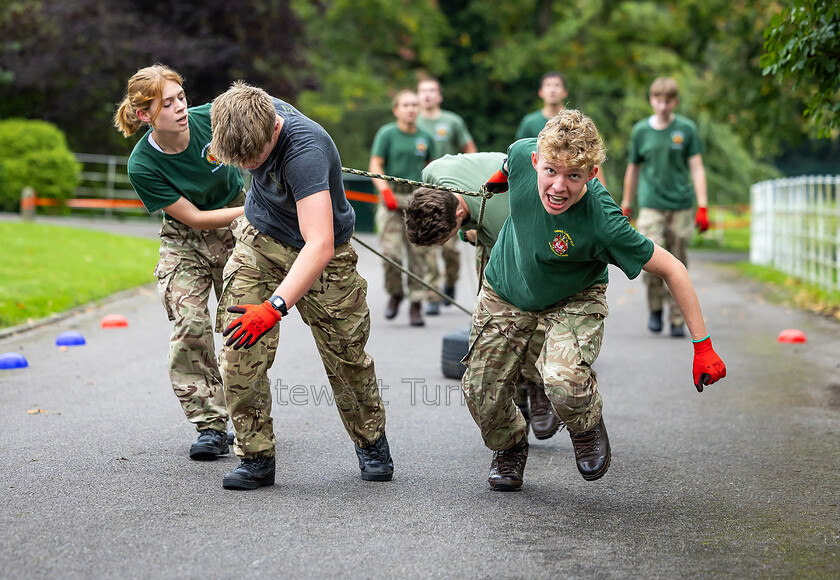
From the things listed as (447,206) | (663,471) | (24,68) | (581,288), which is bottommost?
(663,471)

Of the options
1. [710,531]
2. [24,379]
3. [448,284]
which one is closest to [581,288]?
[710,531]

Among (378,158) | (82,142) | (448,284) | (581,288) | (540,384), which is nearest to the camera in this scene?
(581,288)

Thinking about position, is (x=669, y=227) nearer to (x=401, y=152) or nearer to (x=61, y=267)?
(x=401, y=152)

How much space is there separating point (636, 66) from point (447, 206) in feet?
91.8

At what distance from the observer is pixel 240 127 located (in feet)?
13.9

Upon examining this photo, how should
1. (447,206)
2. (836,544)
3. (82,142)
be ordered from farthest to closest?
(82,142) → (447,206) → (836,544)

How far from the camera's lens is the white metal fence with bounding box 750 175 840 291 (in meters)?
14.0

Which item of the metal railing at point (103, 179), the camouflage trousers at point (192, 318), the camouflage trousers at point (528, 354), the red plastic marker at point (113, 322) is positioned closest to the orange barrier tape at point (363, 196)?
the metal railing at point (103, 179)

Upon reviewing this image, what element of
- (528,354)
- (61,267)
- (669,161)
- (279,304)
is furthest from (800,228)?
(279,304)

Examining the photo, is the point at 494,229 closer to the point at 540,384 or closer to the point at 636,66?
the point at 540,384

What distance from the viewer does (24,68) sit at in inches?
1070

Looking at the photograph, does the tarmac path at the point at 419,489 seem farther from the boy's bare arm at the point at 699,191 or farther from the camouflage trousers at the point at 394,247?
the camouflage trousers at the point at 394,247

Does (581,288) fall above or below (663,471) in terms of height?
above

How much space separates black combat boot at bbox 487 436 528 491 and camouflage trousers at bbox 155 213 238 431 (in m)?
1.45
